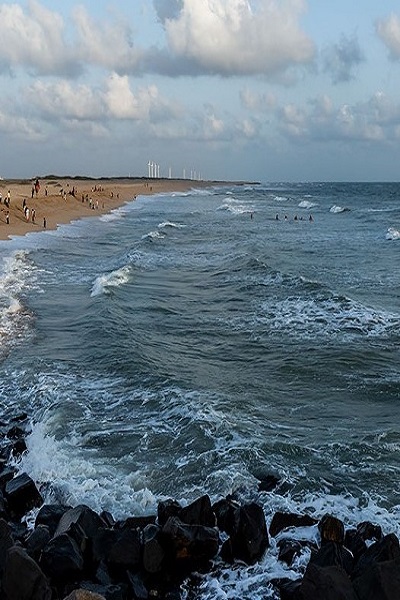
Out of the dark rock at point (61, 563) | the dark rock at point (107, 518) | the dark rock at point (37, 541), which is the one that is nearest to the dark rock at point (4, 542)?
the dark rock at point (37, 541)

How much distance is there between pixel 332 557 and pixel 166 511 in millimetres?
2428

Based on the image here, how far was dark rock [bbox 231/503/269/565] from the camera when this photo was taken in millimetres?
7797

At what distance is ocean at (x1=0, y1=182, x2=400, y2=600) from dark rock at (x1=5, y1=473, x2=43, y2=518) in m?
0.31

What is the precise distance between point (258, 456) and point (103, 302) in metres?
12.8

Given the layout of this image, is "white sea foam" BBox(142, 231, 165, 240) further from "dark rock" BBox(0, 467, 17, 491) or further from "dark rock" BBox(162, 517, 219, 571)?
"dark rock" BBox(162, 517, 219, 571)

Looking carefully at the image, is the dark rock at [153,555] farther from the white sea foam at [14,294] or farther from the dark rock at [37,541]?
the white sea foam at [14,294]

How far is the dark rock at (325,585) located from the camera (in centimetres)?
636

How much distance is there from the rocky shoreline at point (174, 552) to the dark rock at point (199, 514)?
14 millimetres

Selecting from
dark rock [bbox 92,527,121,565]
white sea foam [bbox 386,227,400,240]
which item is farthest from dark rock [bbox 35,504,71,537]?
white sea foam [bbox 386,227,400,240]

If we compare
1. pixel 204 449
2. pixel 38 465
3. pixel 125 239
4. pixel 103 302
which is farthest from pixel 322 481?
pixel 125 239

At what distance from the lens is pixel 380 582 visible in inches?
253

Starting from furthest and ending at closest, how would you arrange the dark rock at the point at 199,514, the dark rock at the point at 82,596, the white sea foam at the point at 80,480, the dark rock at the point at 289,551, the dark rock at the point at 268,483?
the dark rock at the point at 268,483, the white sea foam at the point at 80,480, the dark rock at the point at 199,514, the dark rock at the point at 289,551, the dark rock at the point at 82,596

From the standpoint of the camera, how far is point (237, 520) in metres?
8.05

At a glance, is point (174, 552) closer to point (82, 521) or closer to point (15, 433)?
point (82, 521)
